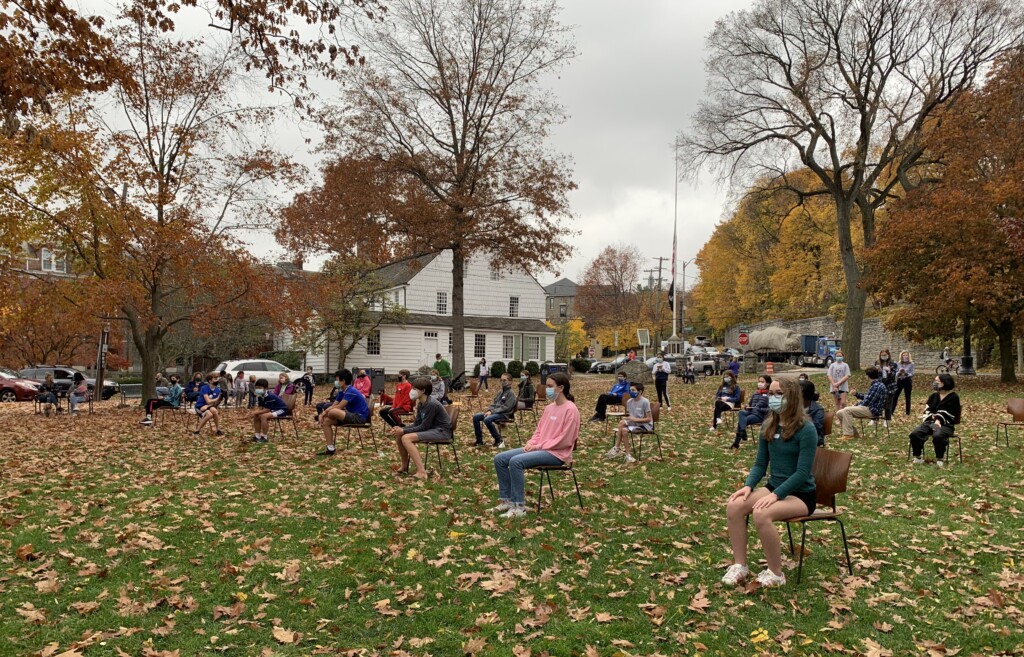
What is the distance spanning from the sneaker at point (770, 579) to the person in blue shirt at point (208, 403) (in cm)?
1265

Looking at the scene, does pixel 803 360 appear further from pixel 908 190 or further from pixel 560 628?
pixel 560 628

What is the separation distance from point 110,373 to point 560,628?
55.3 meters

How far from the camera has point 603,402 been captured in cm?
1487

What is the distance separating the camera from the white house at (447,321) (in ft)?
143

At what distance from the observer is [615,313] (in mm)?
72125

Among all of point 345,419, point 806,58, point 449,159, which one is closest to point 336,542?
point 345,419

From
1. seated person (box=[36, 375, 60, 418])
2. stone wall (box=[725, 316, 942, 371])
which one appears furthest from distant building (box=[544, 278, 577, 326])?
seated person (box=[36, 375, 60, 418])

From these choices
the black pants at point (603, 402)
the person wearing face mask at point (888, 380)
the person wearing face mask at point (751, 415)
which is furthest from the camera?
the black pants at point (603, 402)

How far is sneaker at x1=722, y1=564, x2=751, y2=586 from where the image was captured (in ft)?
17.6

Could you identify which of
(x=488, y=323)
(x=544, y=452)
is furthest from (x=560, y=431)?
(x=488, y=323)

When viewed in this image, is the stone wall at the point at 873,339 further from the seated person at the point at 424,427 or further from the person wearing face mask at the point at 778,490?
the person wearing face mask at the point at 778,490

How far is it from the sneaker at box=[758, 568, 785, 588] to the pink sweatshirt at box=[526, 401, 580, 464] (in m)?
2.75

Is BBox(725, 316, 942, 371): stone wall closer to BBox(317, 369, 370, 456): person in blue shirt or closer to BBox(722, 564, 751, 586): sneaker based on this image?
BBox(317, 369, 370, 456): person in blue shirt

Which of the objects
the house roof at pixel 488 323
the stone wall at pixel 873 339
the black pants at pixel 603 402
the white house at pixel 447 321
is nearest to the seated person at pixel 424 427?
the black pants at pixel 603 402
